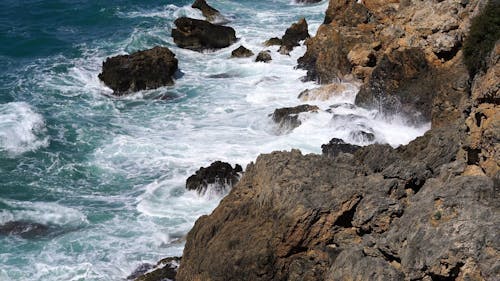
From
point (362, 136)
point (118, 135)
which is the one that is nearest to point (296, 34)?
point (118, 135)

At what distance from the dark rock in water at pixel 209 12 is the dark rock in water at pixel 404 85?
28.9m

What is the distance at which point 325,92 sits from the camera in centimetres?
3306

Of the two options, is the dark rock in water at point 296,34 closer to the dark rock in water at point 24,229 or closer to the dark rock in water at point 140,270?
the dark rock in water at point 24,229

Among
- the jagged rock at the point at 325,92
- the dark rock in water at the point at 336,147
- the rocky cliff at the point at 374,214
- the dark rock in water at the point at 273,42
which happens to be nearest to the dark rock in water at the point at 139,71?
the dark rock in water at the point at 273,42

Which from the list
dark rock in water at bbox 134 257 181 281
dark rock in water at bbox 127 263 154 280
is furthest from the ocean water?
dark rock in water at bbox 134 257 181 281

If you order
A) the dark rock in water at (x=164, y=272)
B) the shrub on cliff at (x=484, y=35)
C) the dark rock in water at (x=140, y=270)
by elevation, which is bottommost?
the dark rock in water at (x=140, y=270)

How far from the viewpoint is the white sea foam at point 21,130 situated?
30947mm

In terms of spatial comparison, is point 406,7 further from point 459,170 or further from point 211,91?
point 459,170

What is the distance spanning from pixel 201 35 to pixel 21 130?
19.5 meters

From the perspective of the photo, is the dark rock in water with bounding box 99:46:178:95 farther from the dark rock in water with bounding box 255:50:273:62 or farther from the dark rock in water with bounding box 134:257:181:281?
the dark rock in water with bounding box 134:257:181:281

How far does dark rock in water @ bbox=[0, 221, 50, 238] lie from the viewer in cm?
2272

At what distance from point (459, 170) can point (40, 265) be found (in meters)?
14.1

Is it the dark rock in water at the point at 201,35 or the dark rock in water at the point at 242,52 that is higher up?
the dark rock in water at the point at 201,35

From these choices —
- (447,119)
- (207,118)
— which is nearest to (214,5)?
(207,118)
